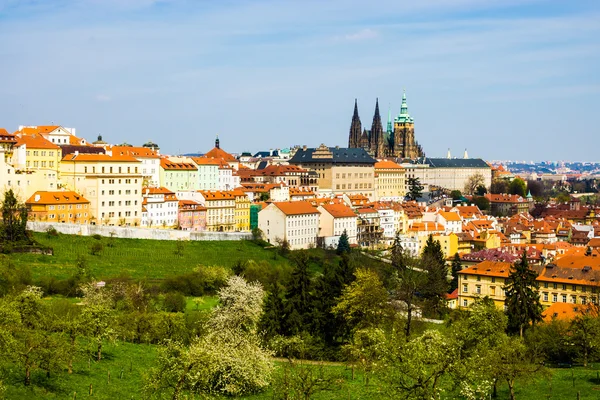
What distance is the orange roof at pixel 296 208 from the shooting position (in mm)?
87188

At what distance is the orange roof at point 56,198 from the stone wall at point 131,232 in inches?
159

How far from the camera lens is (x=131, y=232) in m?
73.6

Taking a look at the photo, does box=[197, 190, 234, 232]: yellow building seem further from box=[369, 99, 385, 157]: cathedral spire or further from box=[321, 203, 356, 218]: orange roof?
box=[369, 99, 385, 157]: cathedral spire

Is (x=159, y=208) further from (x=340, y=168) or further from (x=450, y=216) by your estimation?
(x=340, y=168)

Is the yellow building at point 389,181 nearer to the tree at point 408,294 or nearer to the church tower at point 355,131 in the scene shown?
the church tower at point 355,131

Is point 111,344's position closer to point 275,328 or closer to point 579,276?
point 275,328

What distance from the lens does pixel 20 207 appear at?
70.2m

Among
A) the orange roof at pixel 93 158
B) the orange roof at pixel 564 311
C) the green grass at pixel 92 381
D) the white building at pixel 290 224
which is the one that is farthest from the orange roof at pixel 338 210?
the green grass at pixel 92 381

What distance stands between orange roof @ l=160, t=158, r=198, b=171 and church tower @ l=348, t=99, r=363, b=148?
8701cm

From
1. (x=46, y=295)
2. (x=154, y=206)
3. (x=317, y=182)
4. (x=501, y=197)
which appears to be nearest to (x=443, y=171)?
(x=501, y=197)

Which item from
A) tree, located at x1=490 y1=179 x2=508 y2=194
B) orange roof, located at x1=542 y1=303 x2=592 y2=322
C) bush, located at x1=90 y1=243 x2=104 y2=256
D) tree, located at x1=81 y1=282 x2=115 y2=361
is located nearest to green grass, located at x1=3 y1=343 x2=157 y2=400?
tree, located at x1=81 y1=282 x2=115 y2=361

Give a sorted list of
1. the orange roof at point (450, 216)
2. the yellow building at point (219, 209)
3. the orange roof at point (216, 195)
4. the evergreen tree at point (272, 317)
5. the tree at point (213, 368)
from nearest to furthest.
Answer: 1. the tree at point (213, 368)
2. the evergreen tree at point (272, 317)
3. the yellow building at point (219, 209)
4. the orange roof at point (216, 195)
5. the orange roof at point (450, 216)

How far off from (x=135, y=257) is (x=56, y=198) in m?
11.1

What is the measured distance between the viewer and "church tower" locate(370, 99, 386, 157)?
606 ft
